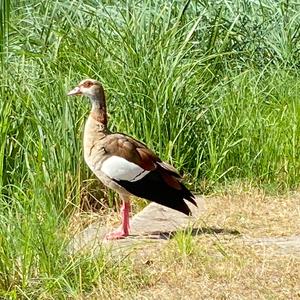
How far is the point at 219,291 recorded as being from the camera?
465cm

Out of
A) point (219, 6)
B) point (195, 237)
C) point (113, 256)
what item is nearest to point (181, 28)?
point (219, 6)

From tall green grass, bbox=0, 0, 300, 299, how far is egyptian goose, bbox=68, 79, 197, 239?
0.41 metres

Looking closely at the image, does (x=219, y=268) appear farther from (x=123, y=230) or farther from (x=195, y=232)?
(x=123, y=230)

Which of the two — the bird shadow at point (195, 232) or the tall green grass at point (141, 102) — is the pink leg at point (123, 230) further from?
the tall green grass at point (141, 102)

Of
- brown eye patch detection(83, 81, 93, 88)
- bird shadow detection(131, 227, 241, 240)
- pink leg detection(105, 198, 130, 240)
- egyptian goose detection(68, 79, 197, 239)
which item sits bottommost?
bird shadow detection(131, 227, 241, 240)

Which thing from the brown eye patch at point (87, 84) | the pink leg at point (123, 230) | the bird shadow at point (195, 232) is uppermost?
the brown eye patch at point (87, 84)

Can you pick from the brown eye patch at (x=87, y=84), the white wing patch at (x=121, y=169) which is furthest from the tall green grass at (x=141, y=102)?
the brown eye patch at (x=87, y=84)

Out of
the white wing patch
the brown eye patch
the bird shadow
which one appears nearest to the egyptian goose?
the white wing patch

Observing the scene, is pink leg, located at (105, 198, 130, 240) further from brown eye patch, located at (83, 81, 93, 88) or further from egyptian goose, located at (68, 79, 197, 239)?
brown eye patch, located at (83, 81, 93, 88)

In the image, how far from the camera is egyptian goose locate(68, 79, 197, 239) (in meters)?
5.77

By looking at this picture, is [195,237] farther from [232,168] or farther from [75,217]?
[232,168]

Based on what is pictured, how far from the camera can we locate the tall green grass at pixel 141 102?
22.6 ft

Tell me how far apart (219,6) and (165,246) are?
5220 millimetres

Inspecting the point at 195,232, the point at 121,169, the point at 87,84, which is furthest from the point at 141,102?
the point at 195,232
